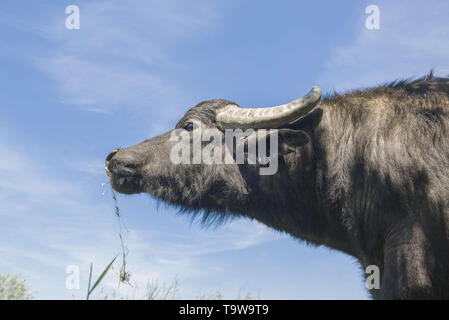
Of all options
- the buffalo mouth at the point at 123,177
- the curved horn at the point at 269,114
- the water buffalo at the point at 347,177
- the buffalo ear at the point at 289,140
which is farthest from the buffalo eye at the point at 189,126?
the buffalo ear at the point at 289,140

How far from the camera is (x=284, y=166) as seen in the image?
5.44m

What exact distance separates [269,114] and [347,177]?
3.45 feet

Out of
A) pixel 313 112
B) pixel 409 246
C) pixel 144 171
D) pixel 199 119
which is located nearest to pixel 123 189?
pixel 144 171

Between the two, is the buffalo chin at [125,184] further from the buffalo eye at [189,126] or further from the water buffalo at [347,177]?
the buffalo eye at [189,126]

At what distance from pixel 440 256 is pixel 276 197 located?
1.82 meters

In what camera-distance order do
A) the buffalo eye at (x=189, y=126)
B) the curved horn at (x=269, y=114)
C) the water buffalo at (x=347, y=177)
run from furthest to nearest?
→ the buffalo eye at (x=189, y=126) → the curved horn at (x=269, y=114) → the water buffalo at (x=347, y=177)

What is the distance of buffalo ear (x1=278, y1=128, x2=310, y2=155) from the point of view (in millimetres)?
5270

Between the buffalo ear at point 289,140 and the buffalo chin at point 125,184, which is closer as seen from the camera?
the buffalo ear at point 289,140

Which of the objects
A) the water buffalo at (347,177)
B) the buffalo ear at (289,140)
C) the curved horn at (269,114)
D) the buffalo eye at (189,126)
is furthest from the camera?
the buffalo eye at (189,126)

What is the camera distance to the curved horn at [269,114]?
5.09 meters

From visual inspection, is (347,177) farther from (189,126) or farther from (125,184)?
(125,184)

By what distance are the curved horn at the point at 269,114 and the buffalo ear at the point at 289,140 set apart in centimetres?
11

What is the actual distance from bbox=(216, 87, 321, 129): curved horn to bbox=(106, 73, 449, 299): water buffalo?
12mm
